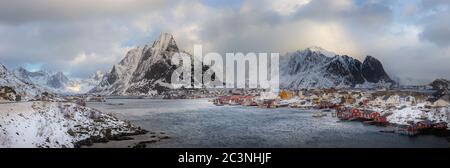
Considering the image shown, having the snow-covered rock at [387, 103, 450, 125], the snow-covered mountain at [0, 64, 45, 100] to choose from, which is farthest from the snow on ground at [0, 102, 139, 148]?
the snow-covered rock at [387, 103, 450, 125]

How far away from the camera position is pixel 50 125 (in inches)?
1780

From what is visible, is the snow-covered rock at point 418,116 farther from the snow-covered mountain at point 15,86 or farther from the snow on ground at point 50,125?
the snow-covered mountain at point 15,86

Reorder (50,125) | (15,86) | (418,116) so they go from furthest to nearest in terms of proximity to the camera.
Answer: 1. (418,116)
2. (15,86)
3. (50,125)

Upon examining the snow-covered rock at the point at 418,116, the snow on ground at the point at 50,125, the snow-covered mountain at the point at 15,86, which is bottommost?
the snow-covered rock at the point at 418,116

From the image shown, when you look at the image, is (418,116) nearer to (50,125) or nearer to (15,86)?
(50,125)

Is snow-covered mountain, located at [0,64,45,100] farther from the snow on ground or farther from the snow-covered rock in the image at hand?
the snow-covered rock

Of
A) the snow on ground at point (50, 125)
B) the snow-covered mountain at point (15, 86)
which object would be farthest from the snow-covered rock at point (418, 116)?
the snow-covered mountain at point (15, 86)

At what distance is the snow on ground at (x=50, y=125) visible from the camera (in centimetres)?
3881

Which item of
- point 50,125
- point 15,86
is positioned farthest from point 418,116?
point 15,86

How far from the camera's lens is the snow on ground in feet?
127

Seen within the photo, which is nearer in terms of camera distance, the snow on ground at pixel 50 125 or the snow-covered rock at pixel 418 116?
the snow on ground at pixel 50 125

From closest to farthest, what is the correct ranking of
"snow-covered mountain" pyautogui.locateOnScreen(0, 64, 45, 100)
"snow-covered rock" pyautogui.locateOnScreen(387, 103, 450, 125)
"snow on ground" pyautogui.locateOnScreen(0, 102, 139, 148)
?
"snow on ground" pyautogui.locateOnScreen(0, 102, 139, 148), "snow-covered mountain" pyautogui.locateOnScreen(0, 64, 45, 100), "snow-covered rock" pyautogui.locateOnScreen(387, 103, 450, 125)

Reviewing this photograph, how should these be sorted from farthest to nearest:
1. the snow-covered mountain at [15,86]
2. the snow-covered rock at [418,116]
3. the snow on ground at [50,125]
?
1. the snow-covered rock at [418,116]
2. the snow-covered mountain at [15,86]
3. the snow on ground at [50,125]
